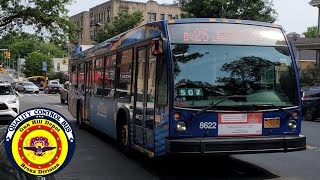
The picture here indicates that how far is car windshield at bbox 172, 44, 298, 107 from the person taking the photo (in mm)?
7355

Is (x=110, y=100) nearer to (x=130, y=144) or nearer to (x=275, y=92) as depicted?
(x=130, y=144)

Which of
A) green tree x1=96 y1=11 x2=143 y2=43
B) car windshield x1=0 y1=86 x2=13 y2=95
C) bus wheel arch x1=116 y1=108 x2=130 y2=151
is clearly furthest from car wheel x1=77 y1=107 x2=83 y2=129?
green tree x1=96 y1=11 x2=143 y2=43

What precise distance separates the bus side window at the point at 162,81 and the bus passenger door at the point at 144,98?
0.24 metres

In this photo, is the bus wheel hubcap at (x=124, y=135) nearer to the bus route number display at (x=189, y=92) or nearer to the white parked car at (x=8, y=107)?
the bus route number display at (x=189, y=92)

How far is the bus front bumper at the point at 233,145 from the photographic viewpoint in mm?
7031

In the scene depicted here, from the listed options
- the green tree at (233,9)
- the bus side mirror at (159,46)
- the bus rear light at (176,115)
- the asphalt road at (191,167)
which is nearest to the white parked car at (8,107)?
the asphalt road at (191,167)

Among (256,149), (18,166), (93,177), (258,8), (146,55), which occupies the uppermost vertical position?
(258,8)

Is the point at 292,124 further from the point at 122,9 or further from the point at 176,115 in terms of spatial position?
the point at 122,9

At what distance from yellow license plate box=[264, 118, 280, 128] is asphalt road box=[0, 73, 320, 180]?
35.0 inches

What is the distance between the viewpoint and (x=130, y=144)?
9.34 metres

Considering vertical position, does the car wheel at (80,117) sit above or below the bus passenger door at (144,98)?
below

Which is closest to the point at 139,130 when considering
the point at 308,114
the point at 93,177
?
the point at 93,177

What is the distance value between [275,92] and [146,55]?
2.40m

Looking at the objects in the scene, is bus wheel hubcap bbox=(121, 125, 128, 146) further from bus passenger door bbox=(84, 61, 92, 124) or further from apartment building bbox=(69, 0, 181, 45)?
apartment building bbox=(69, 0, 181, 45)
